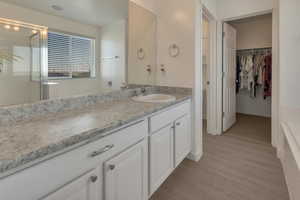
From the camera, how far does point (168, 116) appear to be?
1713 mm

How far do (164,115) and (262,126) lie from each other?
320 cm

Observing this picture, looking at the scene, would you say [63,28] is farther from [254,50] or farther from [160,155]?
[254,50]

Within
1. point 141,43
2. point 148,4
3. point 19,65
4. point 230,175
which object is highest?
point 148,4

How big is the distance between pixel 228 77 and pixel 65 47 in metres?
3.14

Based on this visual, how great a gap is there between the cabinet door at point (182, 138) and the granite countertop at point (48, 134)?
2.44 feet

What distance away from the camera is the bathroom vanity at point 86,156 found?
0.66 m

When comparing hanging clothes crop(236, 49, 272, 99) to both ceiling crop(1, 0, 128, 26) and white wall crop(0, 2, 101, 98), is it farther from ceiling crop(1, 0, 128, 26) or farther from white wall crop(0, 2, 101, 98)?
white wall crop(0, 2, 101, 98)

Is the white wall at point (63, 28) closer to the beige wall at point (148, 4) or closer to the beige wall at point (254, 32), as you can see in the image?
A: the beige wall at point (148, 4)

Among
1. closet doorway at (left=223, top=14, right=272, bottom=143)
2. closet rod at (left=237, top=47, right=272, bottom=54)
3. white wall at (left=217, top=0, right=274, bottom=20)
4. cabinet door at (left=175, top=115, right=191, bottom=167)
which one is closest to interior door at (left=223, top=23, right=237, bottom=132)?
closet doorway at (left=223, top=14, right=272, bottom=143)

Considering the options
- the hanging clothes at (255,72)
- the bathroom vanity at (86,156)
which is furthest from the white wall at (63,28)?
the hanging clothes at (255,72)

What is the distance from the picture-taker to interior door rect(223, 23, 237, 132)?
3.44 m

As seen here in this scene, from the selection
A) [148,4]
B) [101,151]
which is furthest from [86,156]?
[148,4]

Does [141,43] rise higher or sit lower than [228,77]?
higher

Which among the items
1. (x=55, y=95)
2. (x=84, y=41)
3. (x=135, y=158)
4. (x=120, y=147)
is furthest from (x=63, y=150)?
(x=84, y=41)
